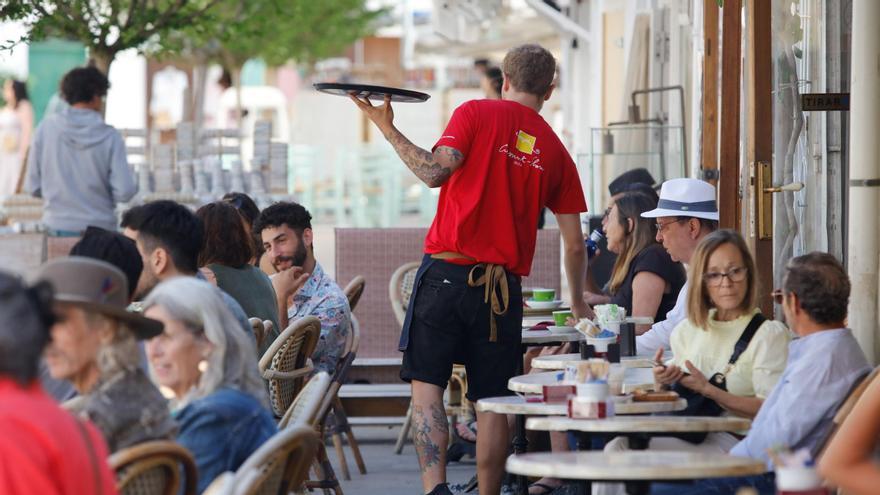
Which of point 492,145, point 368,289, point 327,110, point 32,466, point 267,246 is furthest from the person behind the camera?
point 327,110

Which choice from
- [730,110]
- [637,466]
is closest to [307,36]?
[730,110]

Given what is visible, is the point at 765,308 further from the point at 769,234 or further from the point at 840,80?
→ the point at 840,80

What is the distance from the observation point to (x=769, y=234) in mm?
6289

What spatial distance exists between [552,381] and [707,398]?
602 mm

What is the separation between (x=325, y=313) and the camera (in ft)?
21.7

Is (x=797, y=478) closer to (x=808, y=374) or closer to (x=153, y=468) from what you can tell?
(x=808, y=374)

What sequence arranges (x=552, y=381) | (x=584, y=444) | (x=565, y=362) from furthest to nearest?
(x=565, y=362) < (x=552, y=381) < (x=584, y=444)

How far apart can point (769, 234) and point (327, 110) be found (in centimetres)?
3234

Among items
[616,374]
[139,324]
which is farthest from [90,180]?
[139,324]

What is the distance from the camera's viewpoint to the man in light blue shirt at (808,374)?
13.8 feet

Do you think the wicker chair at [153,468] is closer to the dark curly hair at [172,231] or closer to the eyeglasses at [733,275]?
the dark curly hair at [172,231]

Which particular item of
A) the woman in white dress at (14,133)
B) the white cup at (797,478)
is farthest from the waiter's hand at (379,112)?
the woman in white dress at (14,133)

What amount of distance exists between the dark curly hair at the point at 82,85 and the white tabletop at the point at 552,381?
505cm

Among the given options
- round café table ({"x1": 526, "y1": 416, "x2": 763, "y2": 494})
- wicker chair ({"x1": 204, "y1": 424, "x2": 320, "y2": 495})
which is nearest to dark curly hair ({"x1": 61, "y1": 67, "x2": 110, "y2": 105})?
round café table ({"x1": 526, "y1": 416, "x2": 763, "y2": 494})
